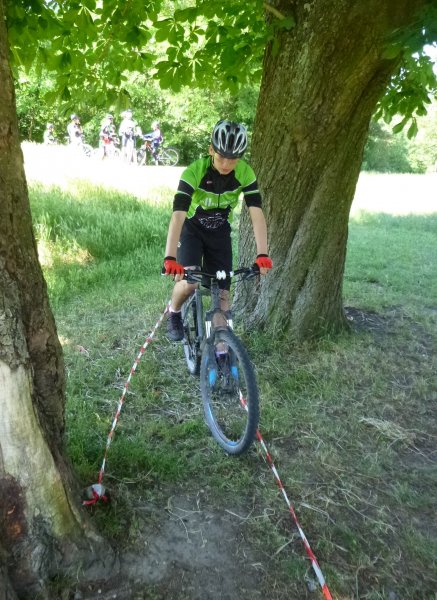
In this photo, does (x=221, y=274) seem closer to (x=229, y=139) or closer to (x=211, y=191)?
(x=211, y=191)

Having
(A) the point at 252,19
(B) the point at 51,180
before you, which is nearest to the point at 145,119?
(B) the point at 51,180

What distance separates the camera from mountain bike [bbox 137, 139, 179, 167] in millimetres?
24891

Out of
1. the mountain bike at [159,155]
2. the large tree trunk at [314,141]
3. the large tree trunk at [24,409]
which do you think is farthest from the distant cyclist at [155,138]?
the large tree trunk at [24,409]

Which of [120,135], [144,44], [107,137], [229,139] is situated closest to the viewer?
[229,139]

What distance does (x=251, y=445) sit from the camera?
11.3ft

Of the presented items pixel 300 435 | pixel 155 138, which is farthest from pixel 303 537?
pixel 155 138

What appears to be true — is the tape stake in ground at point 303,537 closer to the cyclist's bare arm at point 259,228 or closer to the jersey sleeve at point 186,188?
the cyclist's bare arm at point 259,228

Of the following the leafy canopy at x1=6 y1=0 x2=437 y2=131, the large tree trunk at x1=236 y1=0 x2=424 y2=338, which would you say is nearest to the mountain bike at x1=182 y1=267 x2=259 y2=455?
the large tree trunk at x1=236 y1=0 x2=424 y2=338

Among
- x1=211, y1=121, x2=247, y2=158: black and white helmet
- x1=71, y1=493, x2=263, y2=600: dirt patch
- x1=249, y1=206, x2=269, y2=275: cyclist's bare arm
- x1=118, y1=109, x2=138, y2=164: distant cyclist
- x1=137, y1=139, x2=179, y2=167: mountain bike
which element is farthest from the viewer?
x1=137, y1=139, x2=179, y2=167: mountain bike

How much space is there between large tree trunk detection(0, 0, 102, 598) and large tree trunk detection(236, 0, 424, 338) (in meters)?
2.89

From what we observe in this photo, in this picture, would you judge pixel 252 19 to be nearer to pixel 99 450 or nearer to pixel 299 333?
pixel 299 333

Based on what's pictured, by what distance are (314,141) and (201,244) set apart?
146 centimetres

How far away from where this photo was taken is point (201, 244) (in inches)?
165

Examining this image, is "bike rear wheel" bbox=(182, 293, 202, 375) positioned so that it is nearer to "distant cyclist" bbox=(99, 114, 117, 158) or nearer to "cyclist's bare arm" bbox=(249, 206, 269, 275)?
"cyclist's bare arm" bbox=(249, 206, 269, 275)
